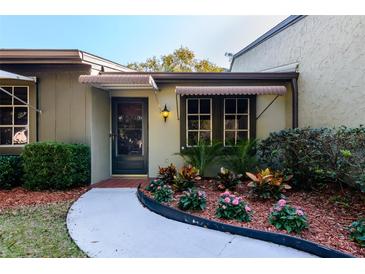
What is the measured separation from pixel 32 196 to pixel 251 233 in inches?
211

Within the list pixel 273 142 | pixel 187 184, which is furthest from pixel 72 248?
pixel 273 142

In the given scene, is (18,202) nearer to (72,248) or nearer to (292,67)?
(72,248)

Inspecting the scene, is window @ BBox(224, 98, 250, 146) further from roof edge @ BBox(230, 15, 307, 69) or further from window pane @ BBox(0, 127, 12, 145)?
window pane @ BBox(0, 127, 12, 145)

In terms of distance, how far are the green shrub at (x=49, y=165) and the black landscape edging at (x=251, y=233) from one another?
2.66 meters

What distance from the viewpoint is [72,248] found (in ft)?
11.2

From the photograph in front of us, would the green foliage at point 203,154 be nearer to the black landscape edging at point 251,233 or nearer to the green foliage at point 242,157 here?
the green foliage at point 242,157

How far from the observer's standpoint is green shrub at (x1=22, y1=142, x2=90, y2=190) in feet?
20.3

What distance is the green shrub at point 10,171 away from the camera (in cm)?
641

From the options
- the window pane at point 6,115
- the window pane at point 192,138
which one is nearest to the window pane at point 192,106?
the window pane at point 192,138

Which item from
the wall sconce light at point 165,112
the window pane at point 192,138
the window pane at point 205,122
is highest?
the wall sconce light at point 165,112

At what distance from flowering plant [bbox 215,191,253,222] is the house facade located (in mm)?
3361

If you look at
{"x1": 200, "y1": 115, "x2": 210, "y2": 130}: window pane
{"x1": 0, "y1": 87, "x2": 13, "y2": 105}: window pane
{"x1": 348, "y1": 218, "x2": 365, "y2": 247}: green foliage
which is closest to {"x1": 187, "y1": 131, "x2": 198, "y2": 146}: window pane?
{"x1": 200, "y1": 115, "x2": 210, "y2": 130}: window pane

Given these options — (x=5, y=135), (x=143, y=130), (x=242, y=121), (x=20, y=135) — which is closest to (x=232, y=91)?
(x=242, y=121)
